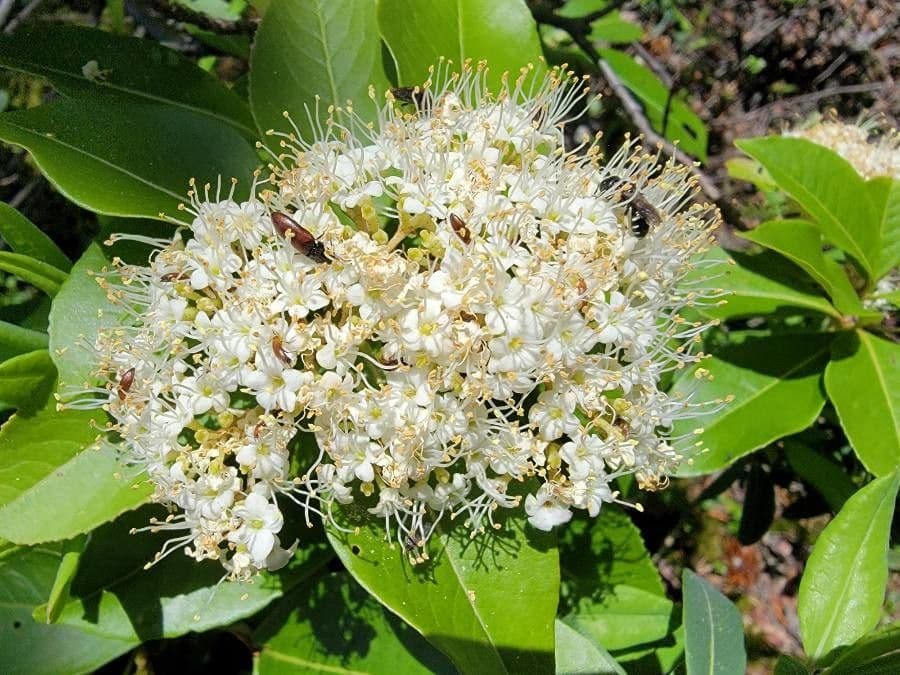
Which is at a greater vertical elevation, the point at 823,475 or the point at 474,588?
the point at 474,588

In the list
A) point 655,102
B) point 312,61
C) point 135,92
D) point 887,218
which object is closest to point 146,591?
point 135,92

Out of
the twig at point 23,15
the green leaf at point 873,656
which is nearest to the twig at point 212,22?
the twig at point 23,15

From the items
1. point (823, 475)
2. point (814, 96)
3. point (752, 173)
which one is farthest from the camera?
point (814, 96)

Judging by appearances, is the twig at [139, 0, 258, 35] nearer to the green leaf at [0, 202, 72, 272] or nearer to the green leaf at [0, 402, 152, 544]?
the green leaf at [0, 202, 72, 272]

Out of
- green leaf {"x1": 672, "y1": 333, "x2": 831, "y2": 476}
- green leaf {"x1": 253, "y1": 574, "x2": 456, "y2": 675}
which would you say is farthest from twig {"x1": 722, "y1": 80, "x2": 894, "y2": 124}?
green leaf {"x1": 253, "y1": 574, "x2": 456, "y2": 675}

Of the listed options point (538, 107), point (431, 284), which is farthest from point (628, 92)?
point (431, 284)

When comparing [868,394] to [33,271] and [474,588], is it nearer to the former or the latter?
[474,588]

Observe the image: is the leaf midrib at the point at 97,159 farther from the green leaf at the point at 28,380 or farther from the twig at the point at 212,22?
the twig at the point at 212,22
